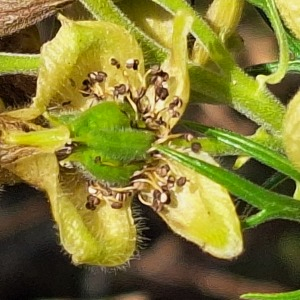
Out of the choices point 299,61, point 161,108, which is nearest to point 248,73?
point 299,61

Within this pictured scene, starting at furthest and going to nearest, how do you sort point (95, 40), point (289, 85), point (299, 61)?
point (289, 85) → point (299, 61) → point (95, 40)

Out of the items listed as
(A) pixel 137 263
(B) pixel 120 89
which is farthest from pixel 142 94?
(A) pixel 137 263

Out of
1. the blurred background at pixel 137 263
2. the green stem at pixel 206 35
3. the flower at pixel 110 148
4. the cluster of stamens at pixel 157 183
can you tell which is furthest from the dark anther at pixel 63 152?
the blurred background at pixel 137 263

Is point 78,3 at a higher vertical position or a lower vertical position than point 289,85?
higher

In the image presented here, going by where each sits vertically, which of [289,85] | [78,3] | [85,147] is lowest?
[289,85]

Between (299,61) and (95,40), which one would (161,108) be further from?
(299,61)

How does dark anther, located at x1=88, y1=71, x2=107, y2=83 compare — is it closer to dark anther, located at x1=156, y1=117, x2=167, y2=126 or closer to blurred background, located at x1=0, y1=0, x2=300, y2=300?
dark anther, located at x1=156, y1=117, x2=167, y2=126

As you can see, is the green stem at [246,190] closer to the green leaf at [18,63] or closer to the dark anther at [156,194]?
the dark anther at [156,194]
